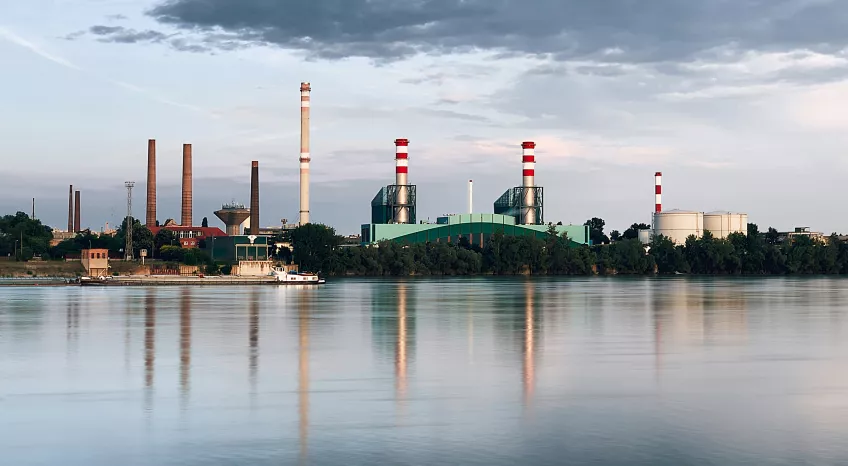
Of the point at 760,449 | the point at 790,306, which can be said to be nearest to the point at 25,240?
the point at 790,306

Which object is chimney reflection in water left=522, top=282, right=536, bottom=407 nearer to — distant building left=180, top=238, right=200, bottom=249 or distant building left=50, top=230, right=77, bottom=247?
distant building left=180, top=238, right=200, bottom=249

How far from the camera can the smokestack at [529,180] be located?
167 meters

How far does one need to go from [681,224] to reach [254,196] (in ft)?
225

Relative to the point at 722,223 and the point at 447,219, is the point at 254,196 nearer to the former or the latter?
the point at 447,219

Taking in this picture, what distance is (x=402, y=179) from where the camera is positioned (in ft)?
545

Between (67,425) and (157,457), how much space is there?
4077mm

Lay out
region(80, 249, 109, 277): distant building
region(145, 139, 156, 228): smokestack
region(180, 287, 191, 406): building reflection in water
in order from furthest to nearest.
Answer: region(145, 139, 156, 228): smokestack < region(80, 249, 109, 277): distant building < region(180, 287, 191, 406): building reflection in water

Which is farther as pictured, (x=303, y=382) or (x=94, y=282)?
(x=94, y=282)

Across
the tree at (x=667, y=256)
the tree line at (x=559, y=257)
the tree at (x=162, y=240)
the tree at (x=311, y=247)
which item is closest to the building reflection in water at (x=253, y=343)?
the tree at (x=311, y=247)

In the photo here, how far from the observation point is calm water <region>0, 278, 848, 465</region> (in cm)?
1848

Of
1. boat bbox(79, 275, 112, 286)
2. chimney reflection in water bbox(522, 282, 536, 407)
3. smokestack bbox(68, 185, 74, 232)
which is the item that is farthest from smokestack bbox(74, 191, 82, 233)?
chimney reflection in water bbox(522, 282, 536, 407)

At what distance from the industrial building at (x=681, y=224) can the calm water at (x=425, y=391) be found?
120 m

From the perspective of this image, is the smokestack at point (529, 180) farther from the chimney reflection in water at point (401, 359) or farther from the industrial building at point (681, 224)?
the chimney reflection in water at point (401, 359)

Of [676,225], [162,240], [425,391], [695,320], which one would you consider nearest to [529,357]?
[425,391]
